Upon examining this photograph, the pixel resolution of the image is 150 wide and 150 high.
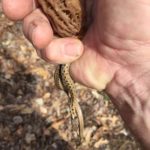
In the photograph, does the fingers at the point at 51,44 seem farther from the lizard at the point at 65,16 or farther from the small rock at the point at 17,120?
the small rock at the point at 17,120

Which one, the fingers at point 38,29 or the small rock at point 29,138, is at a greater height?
the fingers at point 38,29

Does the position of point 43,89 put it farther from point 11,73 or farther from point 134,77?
point 134,77

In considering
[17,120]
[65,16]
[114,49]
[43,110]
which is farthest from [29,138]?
[65,16]

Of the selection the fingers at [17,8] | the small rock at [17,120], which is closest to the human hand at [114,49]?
the fingers at [17,8]

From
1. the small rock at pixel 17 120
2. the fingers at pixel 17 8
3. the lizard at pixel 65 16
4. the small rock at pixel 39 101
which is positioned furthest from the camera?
the small rock at pixel 39 101

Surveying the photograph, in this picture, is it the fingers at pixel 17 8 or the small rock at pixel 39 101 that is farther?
the small rock at pixel 39 101

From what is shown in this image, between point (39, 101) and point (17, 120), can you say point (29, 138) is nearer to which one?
point (17, 120)

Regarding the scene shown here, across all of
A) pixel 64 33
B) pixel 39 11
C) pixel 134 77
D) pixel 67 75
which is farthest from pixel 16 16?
pixel 134 77

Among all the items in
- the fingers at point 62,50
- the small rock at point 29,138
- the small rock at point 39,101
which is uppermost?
the fingers at point 62,50
